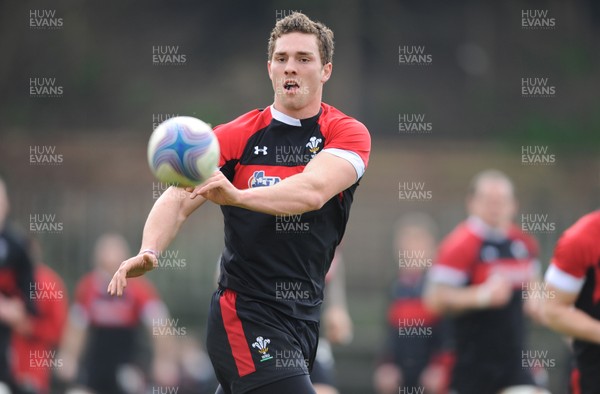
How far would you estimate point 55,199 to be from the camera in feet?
57.0

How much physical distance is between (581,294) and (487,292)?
331 centimetres

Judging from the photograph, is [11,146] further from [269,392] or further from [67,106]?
[269,392]

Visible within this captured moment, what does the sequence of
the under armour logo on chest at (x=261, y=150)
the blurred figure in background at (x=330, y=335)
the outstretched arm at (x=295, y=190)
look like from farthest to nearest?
the blurred figure in background at (x=330, y=335) < the under armour logo on chest at (x=261, y=150) < the outstretched arm at (x=295, y=190)

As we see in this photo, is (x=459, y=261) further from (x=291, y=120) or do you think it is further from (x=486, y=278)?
(x=291, y=120)

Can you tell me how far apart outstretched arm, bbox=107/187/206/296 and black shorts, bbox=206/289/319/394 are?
46cm

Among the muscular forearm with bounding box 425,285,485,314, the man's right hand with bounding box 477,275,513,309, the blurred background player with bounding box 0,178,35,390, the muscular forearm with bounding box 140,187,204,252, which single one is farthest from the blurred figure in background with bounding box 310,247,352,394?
the blurred background player with bounding box 0,178,35,390

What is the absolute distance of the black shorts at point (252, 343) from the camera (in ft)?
16.6

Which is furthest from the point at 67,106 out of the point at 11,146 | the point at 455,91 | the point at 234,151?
the point at 234,151

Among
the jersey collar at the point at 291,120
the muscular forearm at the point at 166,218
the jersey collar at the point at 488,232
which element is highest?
the jersey collar at the point at 291,120

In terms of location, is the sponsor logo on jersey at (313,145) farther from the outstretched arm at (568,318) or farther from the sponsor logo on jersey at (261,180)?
the outstretched arm at (568,318)

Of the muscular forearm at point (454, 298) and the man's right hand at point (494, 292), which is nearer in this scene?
the man's right hand at point (494, 292)

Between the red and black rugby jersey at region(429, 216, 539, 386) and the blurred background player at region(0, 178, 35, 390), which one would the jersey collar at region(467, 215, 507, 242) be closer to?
the red and black rugby jersey at region(429, 216, 539, 386)

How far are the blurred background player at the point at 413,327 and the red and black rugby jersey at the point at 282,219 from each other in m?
7.72

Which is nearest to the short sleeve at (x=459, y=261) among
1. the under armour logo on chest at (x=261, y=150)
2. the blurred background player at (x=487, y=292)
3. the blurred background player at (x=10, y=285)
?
the blurred background player at (x=487, y=292)
